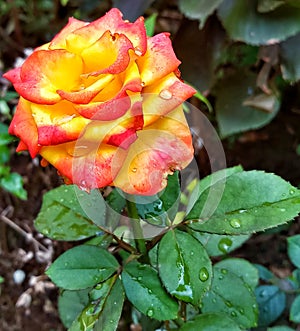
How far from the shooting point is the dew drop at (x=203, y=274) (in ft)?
1.82

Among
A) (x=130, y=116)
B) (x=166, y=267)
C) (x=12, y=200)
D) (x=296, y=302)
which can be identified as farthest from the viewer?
(x=12, y=200)

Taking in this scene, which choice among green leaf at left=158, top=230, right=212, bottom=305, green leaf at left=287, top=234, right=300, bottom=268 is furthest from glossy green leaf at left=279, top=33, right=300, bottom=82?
green leaf at left=158, top=230, right=212, bottom=305

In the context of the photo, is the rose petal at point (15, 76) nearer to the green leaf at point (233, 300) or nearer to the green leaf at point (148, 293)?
the green leaf at point (148, 293)

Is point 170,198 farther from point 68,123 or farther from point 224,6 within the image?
point 224,6

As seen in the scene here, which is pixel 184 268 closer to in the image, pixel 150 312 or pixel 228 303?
pixel 150 312

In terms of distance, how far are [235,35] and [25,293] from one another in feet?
2.24

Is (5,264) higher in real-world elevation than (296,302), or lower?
lower

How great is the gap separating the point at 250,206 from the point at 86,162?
186mm

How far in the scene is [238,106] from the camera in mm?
1278

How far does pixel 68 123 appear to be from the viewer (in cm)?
46

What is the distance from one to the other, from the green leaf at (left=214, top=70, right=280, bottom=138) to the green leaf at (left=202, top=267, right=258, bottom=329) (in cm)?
55

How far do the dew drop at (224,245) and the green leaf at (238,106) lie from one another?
51 centimetres

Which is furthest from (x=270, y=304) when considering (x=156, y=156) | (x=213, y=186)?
(x=156, y=156)

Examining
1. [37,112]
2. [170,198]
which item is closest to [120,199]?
[170,198]
